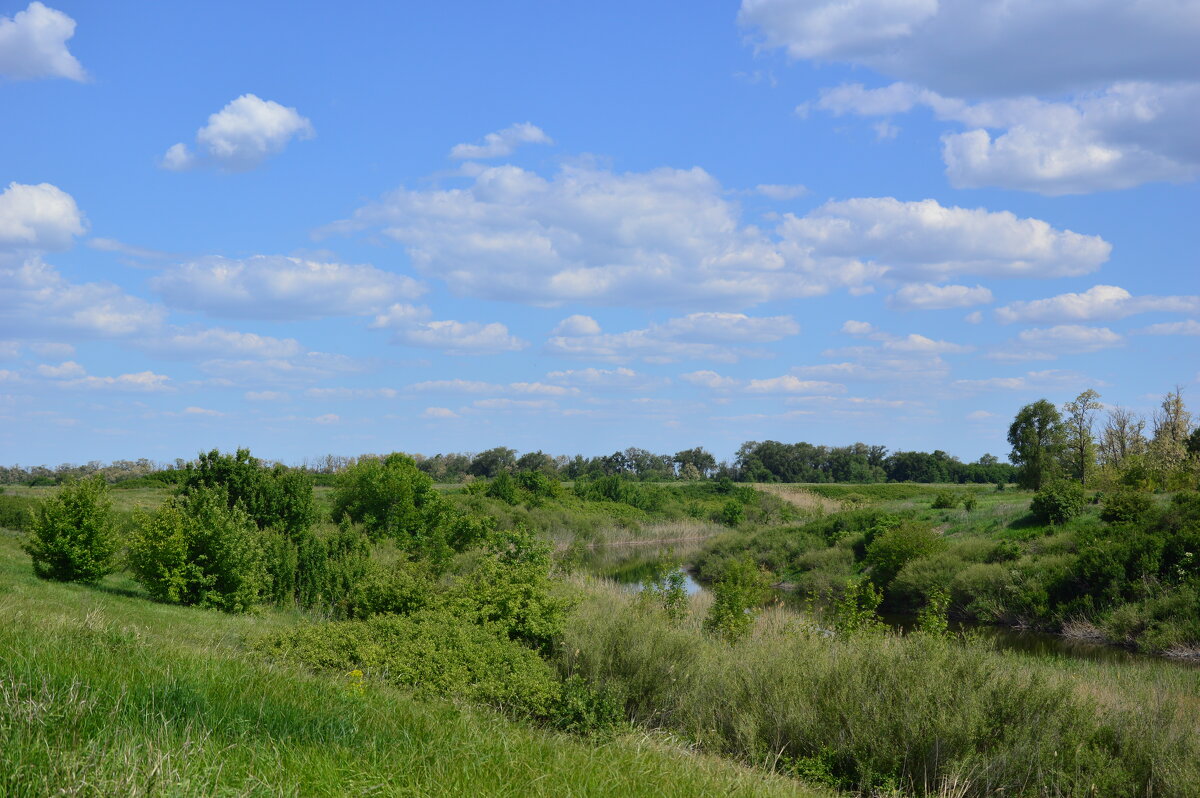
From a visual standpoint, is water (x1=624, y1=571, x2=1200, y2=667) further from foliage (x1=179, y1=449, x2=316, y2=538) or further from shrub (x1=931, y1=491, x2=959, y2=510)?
shrub (x1=931, y1=491, x2=959, y2=510)

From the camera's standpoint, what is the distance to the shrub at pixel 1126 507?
28.5 metres

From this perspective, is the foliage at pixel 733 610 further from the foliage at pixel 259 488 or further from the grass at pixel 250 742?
the foliage at pixel 259 488

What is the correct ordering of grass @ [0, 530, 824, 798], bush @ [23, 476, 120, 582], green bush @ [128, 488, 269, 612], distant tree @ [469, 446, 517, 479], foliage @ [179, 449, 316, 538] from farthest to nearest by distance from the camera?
distant tree @ [469, 446, 517, 479] → foliage @ [179, 449, 316, 538] → bush @ [23, 476, 120, 582] → green bush @ [128, 488, 269, 612] → grass @ [0, 530, 824, 798]

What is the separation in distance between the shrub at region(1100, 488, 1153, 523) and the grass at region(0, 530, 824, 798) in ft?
91.0

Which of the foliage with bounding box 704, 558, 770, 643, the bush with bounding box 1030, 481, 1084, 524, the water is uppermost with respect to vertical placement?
the bush with bounding box 1030, 481, 1084, 524

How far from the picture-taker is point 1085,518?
106 ft

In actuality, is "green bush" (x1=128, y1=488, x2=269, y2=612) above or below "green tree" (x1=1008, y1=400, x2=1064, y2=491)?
below

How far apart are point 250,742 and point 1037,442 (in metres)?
54.1

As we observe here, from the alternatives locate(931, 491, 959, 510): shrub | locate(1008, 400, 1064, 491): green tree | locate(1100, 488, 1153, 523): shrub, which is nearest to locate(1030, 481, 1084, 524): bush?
locate(1100, 488, 1153, 523): shrub

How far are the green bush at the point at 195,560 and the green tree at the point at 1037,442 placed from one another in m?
43.6

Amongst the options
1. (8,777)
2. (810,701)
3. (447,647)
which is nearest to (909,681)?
(810,701)

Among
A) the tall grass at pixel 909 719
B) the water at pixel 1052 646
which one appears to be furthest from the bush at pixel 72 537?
the tall grass at pixel 909 719

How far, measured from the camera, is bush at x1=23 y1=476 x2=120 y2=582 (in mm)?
19016

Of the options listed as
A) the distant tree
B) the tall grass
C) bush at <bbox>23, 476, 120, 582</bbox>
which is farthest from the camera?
the distant tree
